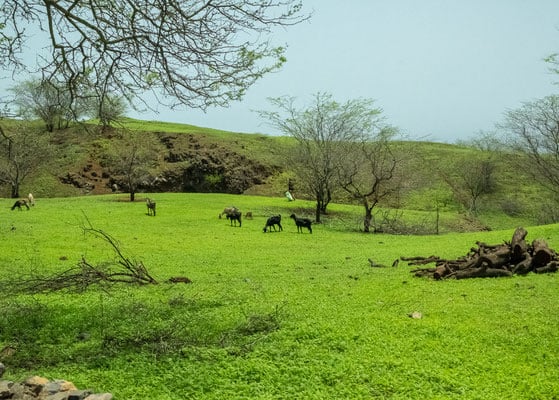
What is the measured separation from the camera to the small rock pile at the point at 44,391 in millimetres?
4828

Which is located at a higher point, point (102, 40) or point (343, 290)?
point (102, 40)

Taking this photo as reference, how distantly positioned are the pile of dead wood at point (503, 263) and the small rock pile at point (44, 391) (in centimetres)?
800

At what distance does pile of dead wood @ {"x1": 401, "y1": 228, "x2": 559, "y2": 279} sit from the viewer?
428 inches

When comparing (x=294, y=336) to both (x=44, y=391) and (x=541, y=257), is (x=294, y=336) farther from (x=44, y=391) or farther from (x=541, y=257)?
(x=541, y=257)

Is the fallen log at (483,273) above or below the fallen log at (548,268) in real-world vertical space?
below

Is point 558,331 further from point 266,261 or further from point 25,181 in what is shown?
point 25,181

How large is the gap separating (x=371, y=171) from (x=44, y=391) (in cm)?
2660

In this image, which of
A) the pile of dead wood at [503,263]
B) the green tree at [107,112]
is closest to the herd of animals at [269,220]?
the pile of dead wood at [503,263]

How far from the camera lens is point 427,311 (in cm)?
789

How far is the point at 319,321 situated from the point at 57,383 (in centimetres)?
360

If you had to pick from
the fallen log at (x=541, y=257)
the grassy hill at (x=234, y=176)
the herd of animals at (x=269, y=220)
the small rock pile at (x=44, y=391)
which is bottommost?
the small rock pile at (x=44, y=391)

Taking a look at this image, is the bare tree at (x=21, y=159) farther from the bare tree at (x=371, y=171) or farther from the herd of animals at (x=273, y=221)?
the bare tree at (x=371, y=171)

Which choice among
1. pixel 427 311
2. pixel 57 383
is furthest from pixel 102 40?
pixel 427 311

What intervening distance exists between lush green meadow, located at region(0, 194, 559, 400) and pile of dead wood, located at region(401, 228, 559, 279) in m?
0.43
